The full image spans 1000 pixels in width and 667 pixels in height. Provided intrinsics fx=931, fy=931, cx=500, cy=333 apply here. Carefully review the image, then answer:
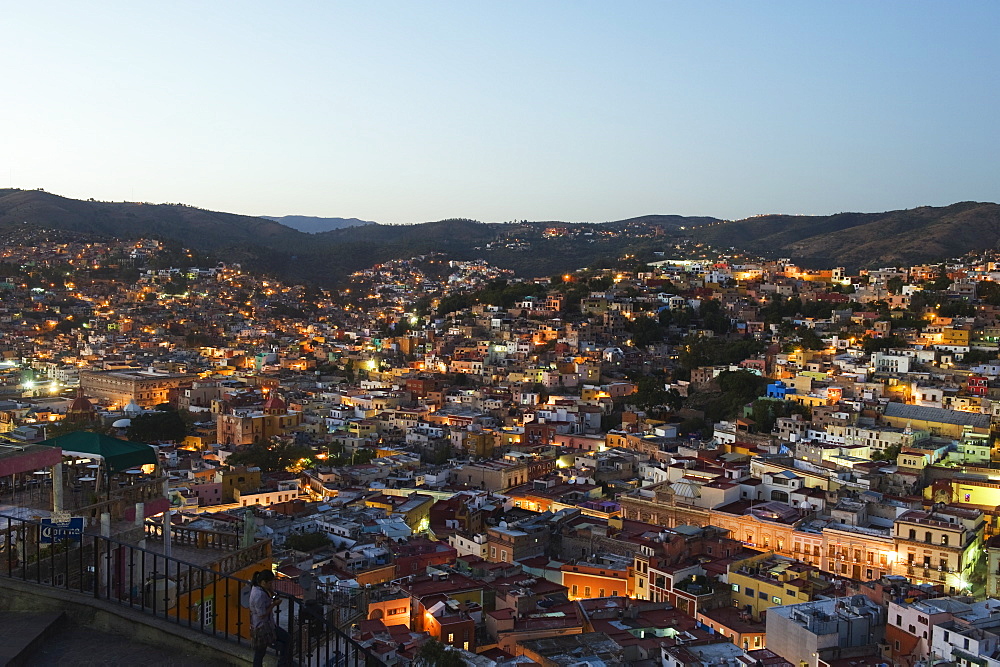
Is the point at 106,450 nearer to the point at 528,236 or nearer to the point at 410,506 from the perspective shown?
the point at 410,506

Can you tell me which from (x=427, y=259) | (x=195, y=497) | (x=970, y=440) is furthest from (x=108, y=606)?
(x=427, y=259)

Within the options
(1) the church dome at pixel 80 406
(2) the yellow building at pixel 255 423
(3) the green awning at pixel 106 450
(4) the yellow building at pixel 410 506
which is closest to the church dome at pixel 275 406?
(2) the yellow building at pixel 255 423

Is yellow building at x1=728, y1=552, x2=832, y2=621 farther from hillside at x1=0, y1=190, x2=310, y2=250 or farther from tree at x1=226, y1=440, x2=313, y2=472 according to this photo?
hillside at x1=0, y1=190, x2=310, y2=250

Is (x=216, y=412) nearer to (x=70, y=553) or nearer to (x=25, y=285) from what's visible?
(x=70, y=553)

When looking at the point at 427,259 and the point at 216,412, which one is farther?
the point at 427,259

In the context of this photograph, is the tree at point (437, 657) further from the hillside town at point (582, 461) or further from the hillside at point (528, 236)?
the hillside at point (528, 236)

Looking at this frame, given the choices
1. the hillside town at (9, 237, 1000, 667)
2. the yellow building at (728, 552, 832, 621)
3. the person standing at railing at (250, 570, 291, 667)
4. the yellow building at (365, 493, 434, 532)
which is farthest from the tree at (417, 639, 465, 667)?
the yellow building at (365, 493, 434, 532)
